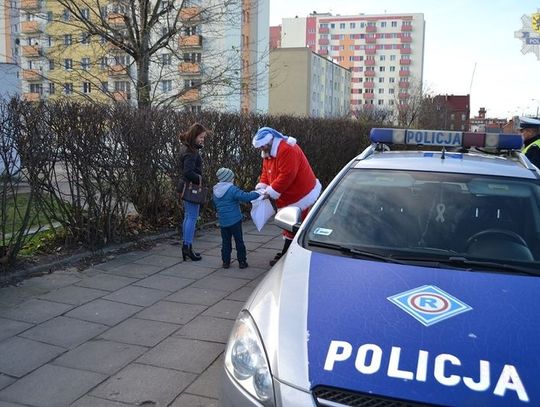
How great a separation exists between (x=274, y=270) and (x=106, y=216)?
4404 mm

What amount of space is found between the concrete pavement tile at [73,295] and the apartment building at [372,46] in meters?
121

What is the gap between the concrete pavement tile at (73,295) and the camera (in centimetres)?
515

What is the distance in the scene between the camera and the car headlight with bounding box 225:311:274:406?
2221mm

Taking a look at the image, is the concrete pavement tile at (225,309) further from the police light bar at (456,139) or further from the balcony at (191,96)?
the balcony at (191,96)

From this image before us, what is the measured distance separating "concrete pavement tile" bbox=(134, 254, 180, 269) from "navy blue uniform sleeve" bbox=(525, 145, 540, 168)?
15.1ft

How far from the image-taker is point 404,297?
256cm

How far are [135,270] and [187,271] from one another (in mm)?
622

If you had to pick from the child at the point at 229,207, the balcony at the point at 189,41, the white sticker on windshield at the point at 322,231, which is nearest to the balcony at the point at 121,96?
the balcony at the point at 189,41

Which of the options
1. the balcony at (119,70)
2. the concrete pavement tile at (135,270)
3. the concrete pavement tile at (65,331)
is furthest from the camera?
the balcony at (119,70)

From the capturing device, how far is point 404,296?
257cm

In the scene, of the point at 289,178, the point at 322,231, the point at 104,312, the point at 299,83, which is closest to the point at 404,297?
the point at 322,231

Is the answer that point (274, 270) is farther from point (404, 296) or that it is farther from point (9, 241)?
point (9, 241)

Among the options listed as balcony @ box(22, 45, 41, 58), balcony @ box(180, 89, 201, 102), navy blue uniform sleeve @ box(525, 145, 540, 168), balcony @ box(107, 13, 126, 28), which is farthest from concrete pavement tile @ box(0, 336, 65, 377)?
balcony @ box(22, 45, 41, 58)

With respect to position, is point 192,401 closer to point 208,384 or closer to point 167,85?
point 208,384
